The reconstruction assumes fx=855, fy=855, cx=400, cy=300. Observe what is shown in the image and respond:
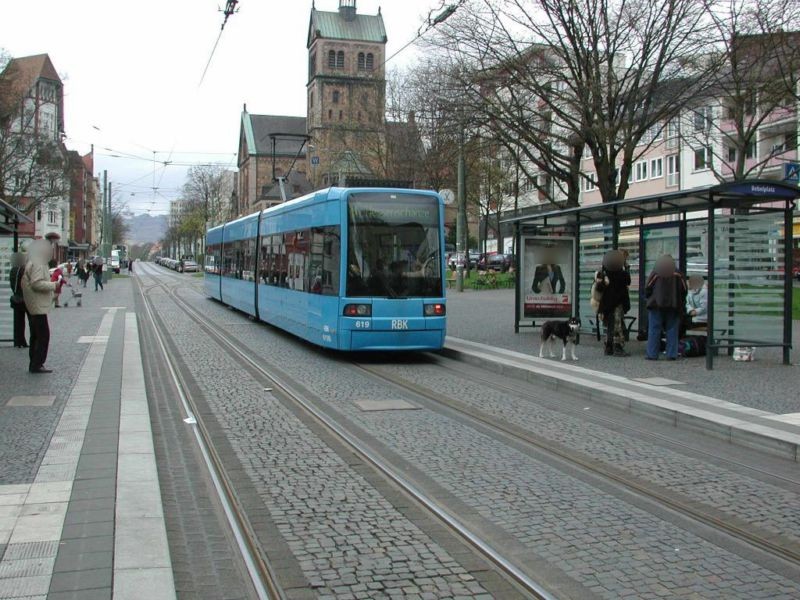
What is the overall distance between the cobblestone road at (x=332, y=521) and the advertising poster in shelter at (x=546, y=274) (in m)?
9.44

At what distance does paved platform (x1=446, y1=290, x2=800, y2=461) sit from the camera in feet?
27.9

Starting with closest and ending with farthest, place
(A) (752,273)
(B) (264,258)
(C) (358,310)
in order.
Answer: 1. (A) (752,273)
2. (C) (358,310)
3. (B) (264,258)

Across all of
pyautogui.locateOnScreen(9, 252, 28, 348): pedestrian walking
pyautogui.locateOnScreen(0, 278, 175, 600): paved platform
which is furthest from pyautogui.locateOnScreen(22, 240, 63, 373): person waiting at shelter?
pyautogui.locateOnScreen(9, 252, 28, 348): pedestrian walking

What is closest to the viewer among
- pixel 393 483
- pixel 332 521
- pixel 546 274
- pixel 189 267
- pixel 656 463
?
pixel 332 521

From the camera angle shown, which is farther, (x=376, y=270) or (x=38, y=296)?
(x=376, y=270)

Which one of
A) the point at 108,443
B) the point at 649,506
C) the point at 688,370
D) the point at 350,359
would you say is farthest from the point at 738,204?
the point at 108,443

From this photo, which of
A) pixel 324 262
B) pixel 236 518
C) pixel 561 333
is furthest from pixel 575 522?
pixel 324 262

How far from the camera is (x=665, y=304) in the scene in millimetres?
13625

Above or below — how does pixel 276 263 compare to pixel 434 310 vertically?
above

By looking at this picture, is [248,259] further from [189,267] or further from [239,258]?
[189,267]

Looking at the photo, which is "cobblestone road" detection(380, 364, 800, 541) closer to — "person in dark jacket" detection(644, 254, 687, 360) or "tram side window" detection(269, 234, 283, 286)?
"person in dark jacket" detection(644, 254, 687, 360)

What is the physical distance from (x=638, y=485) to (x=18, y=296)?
10949 mm

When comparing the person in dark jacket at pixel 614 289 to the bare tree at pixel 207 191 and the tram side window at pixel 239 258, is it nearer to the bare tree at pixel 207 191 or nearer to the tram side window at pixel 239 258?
the tram side window at pixel 239 258

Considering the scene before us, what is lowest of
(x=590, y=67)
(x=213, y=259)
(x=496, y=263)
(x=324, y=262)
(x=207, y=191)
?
(x=324, y=262)
